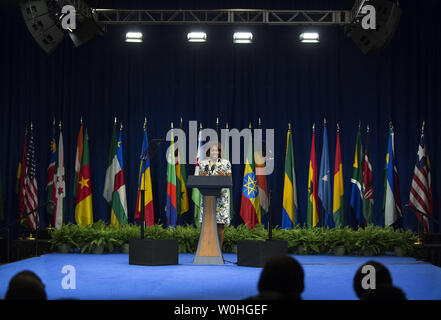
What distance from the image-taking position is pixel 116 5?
1104 centimetres

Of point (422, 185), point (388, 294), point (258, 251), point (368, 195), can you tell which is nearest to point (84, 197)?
point (258, 251)

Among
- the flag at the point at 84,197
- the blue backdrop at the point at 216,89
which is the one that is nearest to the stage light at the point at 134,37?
the blue backdrop at the point at 216,89

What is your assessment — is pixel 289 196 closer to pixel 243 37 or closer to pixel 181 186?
pixel 181 186

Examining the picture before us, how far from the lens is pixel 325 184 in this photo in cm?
1013

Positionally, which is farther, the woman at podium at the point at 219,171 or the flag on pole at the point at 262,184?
the flag on pole at the point at 262,184

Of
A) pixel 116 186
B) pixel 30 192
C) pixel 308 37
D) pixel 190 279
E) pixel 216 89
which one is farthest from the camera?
pixel 216 89

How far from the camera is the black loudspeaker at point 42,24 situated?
25.4 ft

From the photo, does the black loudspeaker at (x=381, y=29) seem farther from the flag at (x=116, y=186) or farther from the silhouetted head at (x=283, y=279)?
the silhouetted head at (x=283, y=279)

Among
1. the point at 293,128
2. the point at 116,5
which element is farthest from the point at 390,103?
the point at 116,5

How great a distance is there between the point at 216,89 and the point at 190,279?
630 centimetres

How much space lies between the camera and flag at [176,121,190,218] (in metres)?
10.3

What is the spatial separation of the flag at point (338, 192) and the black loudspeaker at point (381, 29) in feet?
6.97
